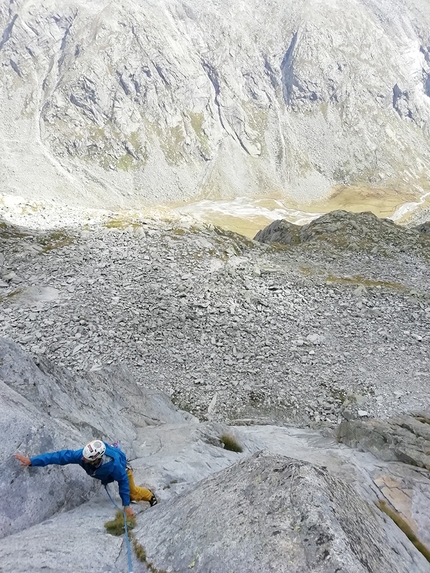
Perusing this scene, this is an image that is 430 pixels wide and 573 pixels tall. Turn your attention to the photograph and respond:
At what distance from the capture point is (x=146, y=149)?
18550 cm

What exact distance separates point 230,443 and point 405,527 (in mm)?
6273

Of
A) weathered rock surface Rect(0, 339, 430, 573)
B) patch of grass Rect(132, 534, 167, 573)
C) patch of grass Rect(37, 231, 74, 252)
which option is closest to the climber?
weathered rock surface Rect(0, 339, 430, 573)

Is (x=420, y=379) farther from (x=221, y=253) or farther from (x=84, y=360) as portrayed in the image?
(x=84, y=360)

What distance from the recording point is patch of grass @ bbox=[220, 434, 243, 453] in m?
14.0

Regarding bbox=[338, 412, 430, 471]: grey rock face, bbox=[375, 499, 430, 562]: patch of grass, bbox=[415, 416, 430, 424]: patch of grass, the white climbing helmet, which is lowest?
bbox=[415, 416, 430, 424]: patch of grass

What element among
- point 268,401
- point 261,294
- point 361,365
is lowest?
point 268,401

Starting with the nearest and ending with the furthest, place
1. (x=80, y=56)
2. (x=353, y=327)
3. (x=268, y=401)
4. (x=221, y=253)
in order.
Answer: (x=268, y=401), (x=353, y=327), (x=221, y=253), (x=80, y=56)

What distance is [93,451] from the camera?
770cm

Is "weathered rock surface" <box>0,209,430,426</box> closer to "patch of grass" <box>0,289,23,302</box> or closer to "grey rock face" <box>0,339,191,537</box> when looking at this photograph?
"patch of grass" <box>0,289,23,302</box>

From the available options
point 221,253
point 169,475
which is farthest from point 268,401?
point 221,253

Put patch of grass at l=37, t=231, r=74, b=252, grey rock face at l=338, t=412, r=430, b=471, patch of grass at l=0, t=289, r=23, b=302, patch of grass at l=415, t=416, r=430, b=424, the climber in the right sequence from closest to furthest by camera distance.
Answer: the climber < grey rock face at l=338, t=412, r=430, b=471 < patch of grass at l=415, t=416, r=430, b=424 < patch of grass at l=0, t=289, r=23, b=302 < patch of grass at l=37, t=231, r=74, b=252

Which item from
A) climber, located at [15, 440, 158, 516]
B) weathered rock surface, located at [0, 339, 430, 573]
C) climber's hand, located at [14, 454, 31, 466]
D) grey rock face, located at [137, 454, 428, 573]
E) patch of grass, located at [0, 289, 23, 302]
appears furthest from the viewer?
patch of grass, located at [0, 289, 23, 302]

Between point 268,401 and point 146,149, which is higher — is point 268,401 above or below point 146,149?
below

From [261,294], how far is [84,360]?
12.6m
